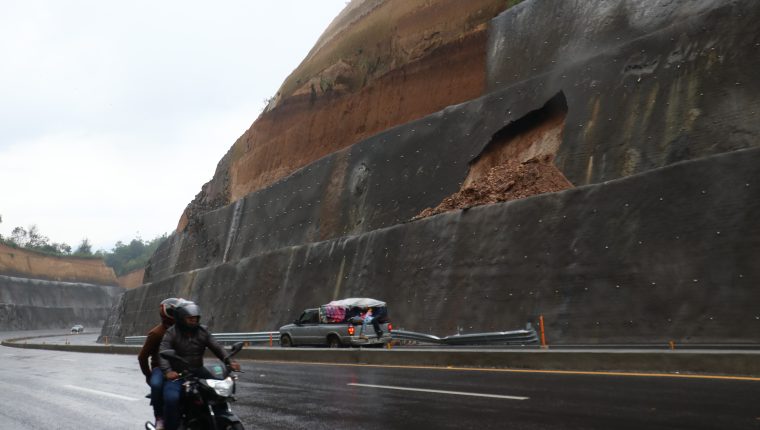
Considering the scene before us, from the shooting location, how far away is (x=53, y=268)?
324ft

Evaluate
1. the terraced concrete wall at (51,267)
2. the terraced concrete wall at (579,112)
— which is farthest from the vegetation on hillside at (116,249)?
the terraced concrete wall at (579,112)

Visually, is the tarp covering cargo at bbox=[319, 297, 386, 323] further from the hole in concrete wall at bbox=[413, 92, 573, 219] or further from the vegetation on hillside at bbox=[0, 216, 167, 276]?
the vegetation on hillside at bbox=[0, 216, 167, 276]

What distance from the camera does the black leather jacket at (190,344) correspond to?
588cm

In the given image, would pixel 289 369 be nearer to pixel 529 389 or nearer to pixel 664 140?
pixel 529 389

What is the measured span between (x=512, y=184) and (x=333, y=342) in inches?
302

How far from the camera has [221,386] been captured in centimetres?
533

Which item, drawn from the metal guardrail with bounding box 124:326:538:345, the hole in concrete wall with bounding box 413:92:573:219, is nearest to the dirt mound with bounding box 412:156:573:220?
the hole in concrete wall with bounding box 413:92:573:219

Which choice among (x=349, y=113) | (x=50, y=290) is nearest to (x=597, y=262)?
(x=349, y=113)

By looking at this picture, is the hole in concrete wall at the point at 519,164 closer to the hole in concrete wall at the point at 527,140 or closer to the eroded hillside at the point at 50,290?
the hole in concrete wall at the point at 527,140

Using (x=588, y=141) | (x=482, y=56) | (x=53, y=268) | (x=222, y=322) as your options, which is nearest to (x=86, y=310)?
(x=53, y=268)

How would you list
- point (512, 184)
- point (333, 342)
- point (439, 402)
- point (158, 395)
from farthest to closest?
point (333, 342)
point (512, 184)
point (439, 402)
point (158, 395)

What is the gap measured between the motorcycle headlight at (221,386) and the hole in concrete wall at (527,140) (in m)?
17.0

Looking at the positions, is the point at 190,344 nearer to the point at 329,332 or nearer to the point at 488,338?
the point at 488,338

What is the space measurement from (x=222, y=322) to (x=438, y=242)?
15940 mm
